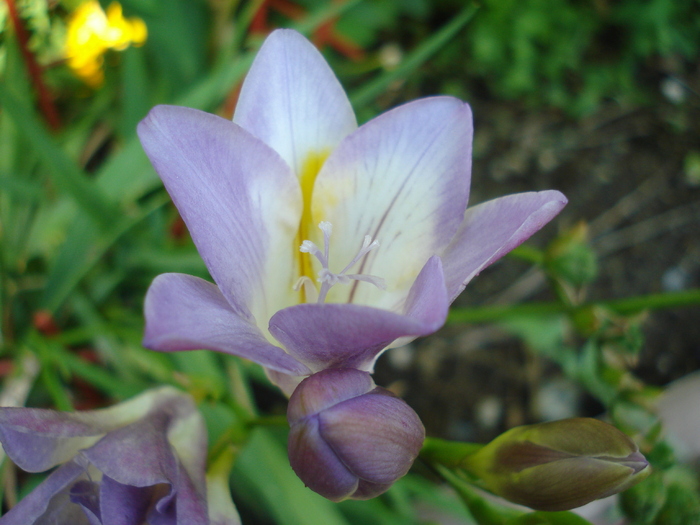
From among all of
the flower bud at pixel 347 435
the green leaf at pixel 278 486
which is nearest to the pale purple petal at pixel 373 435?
the flower bud at pixel 347 435

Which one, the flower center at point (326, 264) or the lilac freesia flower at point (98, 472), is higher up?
the flower center at point (326, 264)

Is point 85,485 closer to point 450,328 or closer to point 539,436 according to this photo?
point 539,436

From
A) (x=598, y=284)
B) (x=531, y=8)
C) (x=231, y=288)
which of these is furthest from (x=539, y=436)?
(x=531, y=8)

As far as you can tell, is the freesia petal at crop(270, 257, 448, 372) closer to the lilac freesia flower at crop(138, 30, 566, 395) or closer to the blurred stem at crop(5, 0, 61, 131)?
the lilac freesia flower at crop(138, 30, 566, 395)

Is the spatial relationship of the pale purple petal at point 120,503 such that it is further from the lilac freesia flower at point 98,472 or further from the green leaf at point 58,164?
the green leaf at point 58,164

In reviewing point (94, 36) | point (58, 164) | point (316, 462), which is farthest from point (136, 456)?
point (94, 36)

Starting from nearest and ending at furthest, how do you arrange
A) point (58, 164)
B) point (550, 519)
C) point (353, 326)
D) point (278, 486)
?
point (353, 326), point (550, 519), point (58, 164), point (278, 486)

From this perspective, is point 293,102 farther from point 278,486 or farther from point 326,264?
point 278,486

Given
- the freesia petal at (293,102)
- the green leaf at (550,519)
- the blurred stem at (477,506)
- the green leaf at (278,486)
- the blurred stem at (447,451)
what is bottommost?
the green leaf at (278,486)
